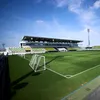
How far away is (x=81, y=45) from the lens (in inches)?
3787

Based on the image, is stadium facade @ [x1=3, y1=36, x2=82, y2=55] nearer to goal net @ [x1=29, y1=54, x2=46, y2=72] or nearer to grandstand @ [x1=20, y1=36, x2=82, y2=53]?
grandstand @ [x1=20, y1=36, x2=82, y2=53]

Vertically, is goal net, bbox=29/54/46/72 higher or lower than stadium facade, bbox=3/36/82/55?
lower

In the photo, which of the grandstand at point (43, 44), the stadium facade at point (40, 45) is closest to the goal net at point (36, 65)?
the stadium facade at point (40, 45)

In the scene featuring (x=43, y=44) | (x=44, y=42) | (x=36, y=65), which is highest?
(x=44, y=42)

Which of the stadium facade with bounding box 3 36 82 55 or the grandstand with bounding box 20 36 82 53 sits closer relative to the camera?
the stadium facade with bounding box 3 36 82 55

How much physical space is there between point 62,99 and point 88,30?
86.3 metres

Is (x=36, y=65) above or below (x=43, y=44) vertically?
below

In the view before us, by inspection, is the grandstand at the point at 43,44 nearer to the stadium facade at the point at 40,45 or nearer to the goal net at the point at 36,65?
the stadium facade at the point at 40,45

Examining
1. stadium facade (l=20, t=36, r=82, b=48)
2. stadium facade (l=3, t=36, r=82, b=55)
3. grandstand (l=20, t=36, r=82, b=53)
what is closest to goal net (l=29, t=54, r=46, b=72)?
stadium facade (l=3, t=36, r=82, b=55)

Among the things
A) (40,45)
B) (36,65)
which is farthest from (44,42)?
(36,65)

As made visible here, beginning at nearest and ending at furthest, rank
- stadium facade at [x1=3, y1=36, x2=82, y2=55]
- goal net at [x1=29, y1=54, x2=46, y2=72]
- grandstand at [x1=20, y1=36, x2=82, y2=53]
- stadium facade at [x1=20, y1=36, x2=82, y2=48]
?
1. goal net at [x1=29, y1=54, x2=46, y2=72]
2. stadium facade at [x1=3, y1=36, x2=82, y2=55]
3. grandstand at [x1=20, y1=36, x2=82, y2=53]
4. stadium facade at [x1=20, y1=36, x2=82, y2=48]

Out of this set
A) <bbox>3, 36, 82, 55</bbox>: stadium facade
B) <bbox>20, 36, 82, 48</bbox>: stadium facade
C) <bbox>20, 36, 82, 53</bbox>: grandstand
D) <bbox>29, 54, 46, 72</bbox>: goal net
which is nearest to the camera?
<bbox>29, 54, 46, 72</bbox>: goal net

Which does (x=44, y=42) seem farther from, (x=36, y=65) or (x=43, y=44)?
(x=36, y=65)

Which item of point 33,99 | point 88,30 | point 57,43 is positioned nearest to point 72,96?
point 33,99
